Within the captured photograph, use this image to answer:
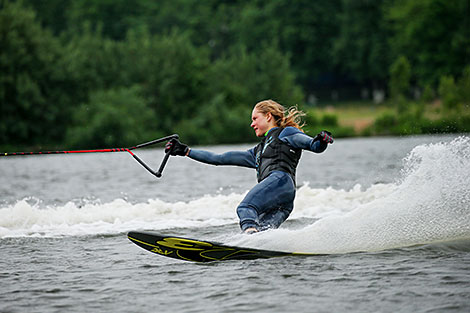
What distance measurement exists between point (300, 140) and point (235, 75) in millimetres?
52157

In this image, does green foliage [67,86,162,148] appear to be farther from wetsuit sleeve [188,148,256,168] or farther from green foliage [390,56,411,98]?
wetsuit sleeve [188,148,256,168]

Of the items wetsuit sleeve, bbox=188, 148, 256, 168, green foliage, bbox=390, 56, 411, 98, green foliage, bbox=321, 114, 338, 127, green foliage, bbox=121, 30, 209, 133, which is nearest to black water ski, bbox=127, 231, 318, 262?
wetsuit sleeve, bbox=188, 148, 256, 168

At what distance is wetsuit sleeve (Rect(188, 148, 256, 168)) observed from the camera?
8.89 metres

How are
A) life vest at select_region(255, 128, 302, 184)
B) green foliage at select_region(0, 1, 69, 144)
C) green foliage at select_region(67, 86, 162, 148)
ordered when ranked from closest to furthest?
life vest at select_region(255, 128, 302, 184) → green foliage at select_region(67, 86, 162, 148) → green foliage at select_region(0, 1, 69, 144)

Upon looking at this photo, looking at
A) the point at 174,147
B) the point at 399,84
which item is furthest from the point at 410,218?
the point at 399,84

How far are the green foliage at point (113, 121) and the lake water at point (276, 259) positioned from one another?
3516 centimetres

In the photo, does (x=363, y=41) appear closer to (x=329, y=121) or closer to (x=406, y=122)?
(x=329, y=121)

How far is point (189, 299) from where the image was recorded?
639 cm

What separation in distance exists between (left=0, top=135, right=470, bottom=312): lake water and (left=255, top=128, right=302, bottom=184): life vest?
0.75 meters

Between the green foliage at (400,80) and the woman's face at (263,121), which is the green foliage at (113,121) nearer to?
the green foliage at (400,80)

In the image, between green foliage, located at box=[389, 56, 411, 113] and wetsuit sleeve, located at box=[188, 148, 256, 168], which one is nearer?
wetsuit sleeve, located at box=[188, 148, 256, 168]

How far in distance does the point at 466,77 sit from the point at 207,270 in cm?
5093

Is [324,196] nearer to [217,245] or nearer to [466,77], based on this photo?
[217,245]

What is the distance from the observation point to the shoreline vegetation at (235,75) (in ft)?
160
